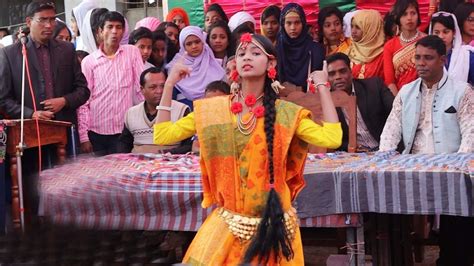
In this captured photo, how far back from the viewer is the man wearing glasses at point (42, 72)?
521 centimetres

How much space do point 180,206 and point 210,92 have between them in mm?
1395

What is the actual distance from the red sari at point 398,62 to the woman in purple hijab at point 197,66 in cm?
137

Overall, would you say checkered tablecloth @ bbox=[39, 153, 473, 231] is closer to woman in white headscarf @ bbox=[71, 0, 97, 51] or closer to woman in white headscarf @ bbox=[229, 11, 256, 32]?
woman in white headscarf @ bbox=[229, 11, 256, 32]

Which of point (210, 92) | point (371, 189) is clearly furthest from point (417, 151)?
point (210, 92)

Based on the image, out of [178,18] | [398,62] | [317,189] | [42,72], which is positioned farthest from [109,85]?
[317,189]

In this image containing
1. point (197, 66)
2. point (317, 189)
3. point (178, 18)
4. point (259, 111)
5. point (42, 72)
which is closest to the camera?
point (259, 111)

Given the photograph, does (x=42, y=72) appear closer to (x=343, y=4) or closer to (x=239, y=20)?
(x=239, y=20)

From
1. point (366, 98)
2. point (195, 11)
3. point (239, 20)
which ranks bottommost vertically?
point (366, 98)

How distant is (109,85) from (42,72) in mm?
701

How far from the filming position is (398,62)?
5797 mm

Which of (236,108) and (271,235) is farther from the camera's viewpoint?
(236,108)

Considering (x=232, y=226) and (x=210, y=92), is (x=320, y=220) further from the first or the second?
(x=210, y=92)

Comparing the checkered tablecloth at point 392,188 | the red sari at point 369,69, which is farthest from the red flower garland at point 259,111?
the red sari at point 369,69

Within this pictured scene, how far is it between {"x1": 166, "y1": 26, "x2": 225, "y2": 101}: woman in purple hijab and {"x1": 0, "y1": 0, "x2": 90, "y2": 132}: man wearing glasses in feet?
3.49
